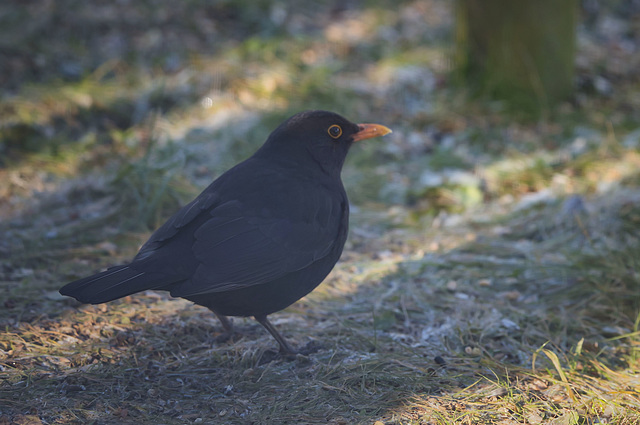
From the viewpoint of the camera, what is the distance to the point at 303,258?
3.02 metres

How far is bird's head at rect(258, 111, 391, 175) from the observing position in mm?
3348

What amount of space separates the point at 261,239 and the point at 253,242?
0.13 feet

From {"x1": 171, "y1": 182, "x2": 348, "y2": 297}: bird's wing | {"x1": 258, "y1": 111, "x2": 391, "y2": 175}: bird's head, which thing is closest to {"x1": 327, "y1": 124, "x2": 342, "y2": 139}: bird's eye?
{"x1": 258, "y1": 111, "x2": 391, "y2": 175}: bird's head

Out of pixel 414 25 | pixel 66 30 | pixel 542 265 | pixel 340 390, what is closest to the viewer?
pixel 340 390

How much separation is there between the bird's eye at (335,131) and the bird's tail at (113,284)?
3.69 feet

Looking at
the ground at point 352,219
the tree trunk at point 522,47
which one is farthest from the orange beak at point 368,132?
the tree trunk at point 522,47

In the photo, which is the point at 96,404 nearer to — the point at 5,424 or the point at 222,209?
the point at 5,424

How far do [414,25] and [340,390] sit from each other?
6.38 m

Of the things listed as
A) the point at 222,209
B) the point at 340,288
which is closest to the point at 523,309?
the point at 340,288

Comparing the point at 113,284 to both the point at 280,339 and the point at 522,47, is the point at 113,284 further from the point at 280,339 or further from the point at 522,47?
Result: the point at 522,47

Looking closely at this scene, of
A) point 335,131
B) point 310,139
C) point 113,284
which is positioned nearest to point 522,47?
point 335,131

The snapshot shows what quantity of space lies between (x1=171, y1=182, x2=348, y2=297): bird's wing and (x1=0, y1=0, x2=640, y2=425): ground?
46cm

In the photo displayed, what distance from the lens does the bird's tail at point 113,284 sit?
2646 mm

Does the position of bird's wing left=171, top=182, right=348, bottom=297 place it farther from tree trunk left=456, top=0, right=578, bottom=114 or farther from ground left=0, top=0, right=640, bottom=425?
tree trunk left=456, top=0, right=578, bottom=114
